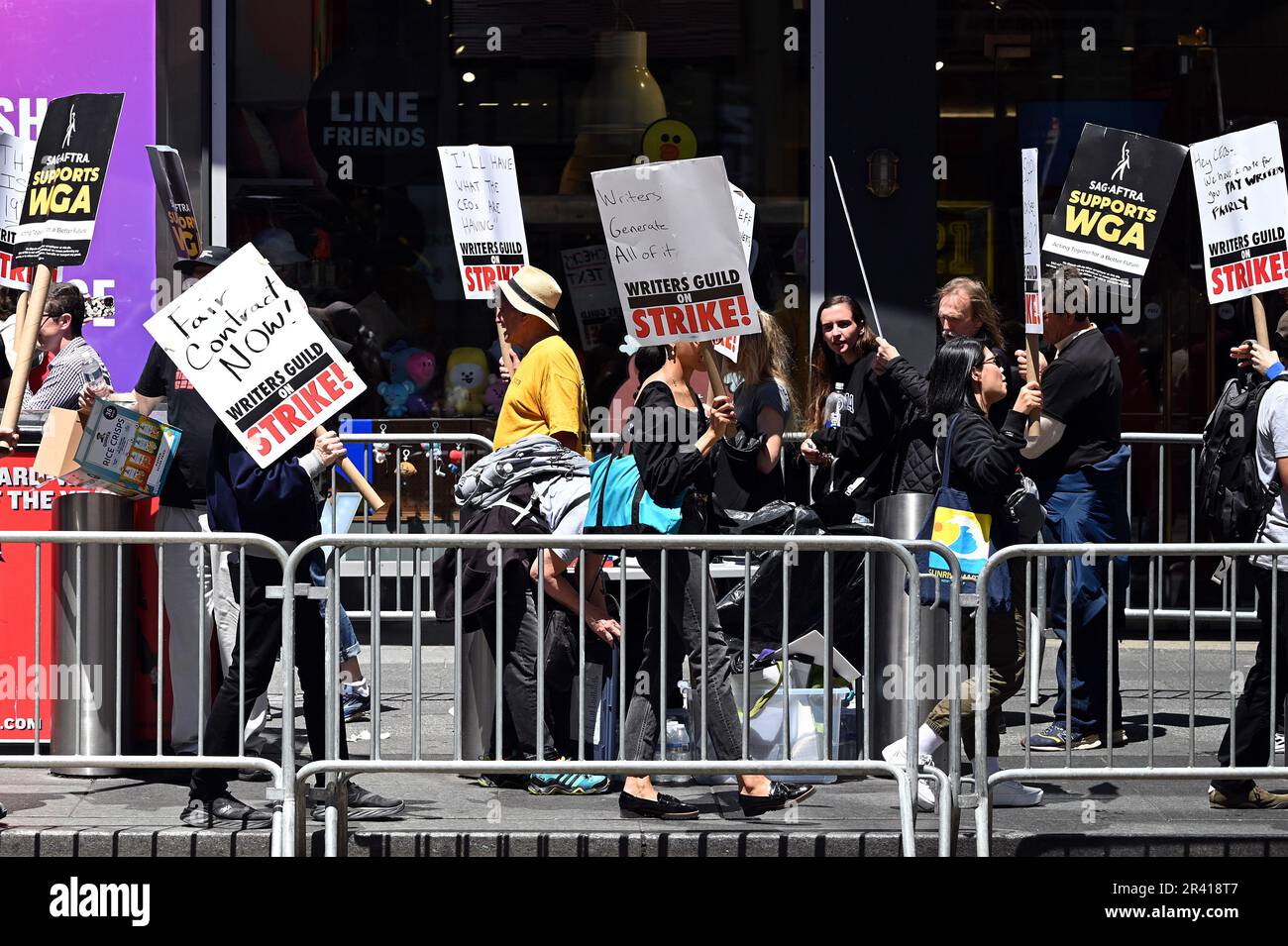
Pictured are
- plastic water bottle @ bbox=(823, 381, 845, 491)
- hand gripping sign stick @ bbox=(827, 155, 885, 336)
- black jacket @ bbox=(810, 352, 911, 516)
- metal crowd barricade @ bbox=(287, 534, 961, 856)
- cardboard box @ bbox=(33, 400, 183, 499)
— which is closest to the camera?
metal crowd barricade @ bbox=(287, 534, 961, 856)

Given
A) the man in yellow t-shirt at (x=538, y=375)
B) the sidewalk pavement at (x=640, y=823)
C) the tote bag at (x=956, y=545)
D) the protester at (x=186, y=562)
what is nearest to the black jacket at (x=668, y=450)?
the man in yellow t-shirt at (x=538, y=375)

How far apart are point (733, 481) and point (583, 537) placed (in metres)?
1.75

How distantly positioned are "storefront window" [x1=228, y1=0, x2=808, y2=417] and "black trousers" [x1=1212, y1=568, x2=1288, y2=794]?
425cm

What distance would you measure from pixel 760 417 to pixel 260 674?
216 cm

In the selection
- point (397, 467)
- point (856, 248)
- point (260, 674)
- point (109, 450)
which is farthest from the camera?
point (856, 248)

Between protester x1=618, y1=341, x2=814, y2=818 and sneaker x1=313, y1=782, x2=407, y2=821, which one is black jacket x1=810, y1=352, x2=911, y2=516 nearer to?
protester x1=618, y1=341, x2=814, y2=818

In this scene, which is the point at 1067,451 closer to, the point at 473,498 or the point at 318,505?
the point at 473,498

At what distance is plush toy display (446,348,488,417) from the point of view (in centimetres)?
1055

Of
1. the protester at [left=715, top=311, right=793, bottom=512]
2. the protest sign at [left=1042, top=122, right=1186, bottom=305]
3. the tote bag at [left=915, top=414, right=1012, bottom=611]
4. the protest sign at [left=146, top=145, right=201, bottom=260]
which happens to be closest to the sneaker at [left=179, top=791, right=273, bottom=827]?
the protester at [left=715, top=311, right=793, bottom=512]

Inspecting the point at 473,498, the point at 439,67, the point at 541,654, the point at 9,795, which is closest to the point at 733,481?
the point at 473,498

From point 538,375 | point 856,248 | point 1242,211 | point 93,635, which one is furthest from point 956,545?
point 856,248

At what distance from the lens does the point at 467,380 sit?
1056 cm
